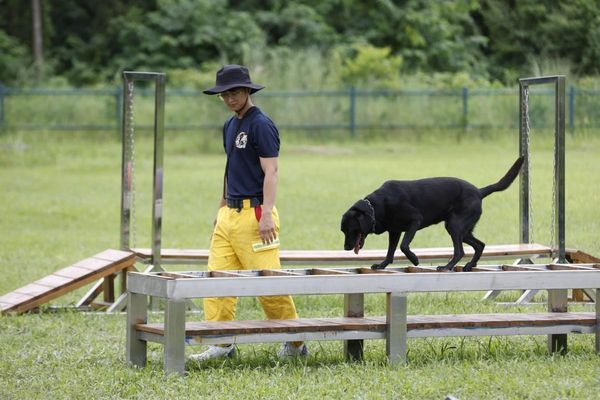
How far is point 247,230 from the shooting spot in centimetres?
763

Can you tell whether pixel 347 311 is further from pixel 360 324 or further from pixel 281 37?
pixel 281 37

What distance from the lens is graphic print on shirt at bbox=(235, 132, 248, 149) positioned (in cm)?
763

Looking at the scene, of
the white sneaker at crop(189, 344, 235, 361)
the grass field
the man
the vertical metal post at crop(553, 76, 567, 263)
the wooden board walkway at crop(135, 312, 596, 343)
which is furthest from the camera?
the vertical metal post at crop(553, 76, 567, 263)

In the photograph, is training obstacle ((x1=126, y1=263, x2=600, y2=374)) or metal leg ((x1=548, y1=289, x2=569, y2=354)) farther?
metal leg ((x1=548, y1=289, x2=569, y2=354))

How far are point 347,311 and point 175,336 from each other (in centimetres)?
130

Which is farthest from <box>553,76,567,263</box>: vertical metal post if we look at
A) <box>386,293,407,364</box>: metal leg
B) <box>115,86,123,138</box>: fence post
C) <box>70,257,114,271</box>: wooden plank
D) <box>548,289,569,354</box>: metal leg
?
<box>115,86,123,138</box>: fence post

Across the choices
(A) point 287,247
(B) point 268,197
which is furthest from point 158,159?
(A) point 287,247

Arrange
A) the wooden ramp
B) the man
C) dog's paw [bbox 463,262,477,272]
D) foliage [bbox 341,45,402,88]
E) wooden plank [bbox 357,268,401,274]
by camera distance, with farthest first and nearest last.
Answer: foliage [bbox 341,45,402,88] → the wooden ramp → dog's paw [bbox 463,262,477,272] → the man → wooden plank [bbox 357,268,401,274]

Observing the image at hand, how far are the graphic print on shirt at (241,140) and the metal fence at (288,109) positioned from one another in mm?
23112

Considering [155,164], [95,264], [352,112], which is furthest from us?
[352,112]

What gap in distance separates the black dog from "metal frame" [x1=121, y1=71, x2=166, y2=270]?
3.06 m

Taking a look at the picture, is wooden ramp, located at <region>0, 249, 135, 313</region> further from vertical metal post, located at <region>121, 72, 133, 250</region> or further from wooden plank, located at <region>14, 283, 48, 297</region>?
vertical metal post, located at <region>121, 72, 133, 250</region>

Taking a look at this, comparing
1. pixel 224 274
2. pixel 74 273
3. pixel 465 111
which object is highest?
pixel 465 111

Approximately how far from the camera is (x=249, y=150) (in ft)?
25.1
